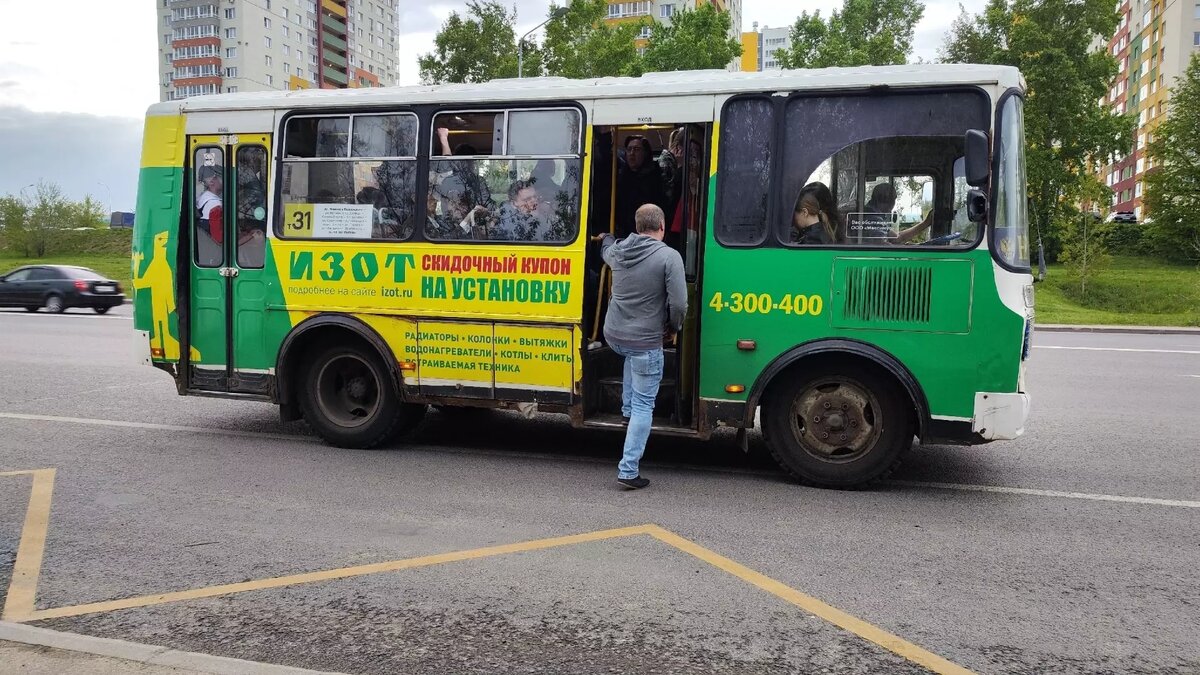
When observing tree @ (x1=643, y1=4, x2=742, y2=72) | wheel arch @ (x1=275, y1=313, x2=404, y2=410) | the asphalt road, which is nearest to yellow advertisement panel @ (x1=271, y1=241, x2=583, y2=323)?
wheel arch @ (x1=275, y1=313, x2=404, y2=410)

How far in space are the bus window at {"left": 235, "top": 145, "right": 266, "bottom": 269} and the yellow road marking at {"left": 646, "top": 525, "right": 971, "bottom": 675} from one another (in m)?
4.35

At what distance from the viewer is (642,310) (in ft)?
19.9

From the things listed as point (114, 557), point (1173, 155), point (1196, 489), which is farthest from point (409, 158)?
point (1173, 155)

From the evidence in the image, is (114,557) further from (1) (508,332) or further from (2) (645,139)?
(2) (645,139)

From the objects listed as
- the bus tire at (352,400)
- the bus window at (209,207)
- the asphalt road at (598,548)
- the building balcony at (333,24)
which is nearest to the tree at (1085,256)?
the asphalt road at (598,548)

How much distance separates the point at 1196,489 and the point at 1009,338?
1916 mm

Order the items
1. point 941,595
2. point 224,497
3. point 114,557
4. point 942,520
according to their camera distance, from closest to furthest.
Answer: point 941,595 → point 114,557 → point 942,520 → point 224,497

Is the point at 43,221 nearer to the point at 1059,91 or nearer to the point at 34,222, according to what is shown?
the point at 34,222

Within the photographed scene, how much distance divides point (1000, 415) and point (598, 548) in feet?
9.19

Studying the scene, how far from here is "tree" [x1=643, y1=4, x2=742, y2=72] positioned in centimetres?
4641

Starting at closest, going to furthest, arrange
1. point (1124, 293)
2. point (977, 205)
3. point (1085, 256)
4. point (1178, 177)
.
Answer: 1. point (977, 205)
2. point (1085, 256)
3. point (1124, 293)
4. point (1178, 177)

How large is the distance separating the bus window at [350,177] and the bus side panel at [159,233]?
107 cm

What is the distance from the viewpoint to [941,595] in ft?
13.8

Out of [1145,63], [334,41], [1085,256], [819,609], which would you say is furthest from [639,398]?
[334,41]
